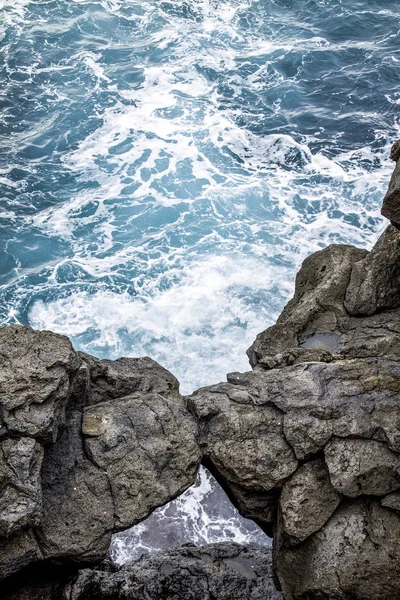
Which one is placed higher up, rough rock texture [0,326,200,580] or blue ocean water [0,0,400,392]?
rough rock texture [0,326,200,580]

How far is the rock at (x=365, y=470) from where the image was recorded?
37.8 feet

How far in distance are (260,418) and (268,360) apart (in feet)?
5.61

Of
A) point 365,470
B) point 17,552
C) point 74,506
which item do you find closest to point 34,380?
point 74,506

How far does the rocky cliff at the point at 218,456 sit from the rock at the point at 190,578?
0.06 metres

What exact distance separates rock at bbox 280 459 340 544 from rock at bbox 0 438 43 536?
162 inches

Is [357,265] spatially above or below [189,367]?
above

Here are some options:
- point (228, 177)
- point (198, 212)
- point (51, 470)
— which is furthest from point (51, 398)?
point (228, 177)

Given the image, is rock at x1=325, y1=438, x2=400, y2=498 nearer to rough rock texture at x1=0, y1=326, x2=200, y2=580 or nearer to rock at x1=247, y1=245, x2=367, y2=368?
rough rock texture at x1=0, y1=326, x2=200, y2=580

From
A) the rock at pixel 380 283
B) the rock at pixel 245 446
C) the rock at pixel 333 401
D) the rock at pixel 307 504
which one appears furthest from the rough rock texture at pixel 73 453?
the rock at pixel 380 283

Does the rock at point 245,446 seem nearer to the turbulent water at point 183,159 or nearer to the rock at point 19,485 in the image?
the rock at point 19,485

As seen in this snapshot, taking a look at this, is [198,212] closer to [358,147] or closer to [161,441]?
[358,147]

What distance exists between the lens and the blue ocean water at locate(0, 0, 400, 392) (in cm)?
2394

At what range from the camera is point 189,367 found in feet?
72.7

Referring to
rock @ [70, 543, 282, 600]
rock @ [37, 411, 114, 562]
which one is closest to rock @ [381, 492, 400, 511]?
rock @ [70, 543, 282, 600]
